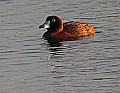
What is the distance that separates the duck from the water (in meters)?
0.33

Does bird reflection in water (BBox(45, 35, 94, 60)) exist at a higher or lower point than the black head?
lower

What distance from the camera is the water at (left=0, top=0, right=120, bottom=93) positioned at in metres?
14.4

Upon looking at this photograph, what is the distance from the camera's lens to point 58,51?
1883 centimetres

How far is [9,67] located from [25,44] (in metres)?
3.44

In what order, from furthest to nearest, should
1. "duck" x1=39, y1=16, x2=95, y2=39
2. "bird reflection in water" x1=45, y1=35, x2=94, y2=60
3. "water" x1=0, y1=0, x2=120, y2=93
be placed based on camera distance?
"duck" x1=39, y1=16, x2=95, y2=39 → "bird reflection in water" x1=45, y1=35, x2=94, y2=60 → "water" x1=0, y1=0, x2=120, y2=93

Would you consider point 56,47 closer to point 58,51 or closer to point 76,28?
point 58,51

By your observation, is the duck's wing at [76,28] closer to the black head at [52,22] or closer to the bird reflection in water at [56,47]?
the black head at [52,22]

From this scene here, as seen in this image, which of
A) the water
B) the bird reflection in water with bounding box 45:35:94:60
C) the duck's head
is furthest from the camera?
the duck's head

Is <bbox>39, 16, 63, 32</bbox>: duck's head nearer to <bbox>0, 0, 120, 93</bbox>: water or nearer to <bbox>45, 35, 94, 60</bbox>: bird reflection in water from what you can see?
<bbox>0, 0, 120, 93</bbox>: water

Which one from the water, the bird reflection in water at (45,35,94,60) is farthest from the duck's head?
the bird reflection in water at (45,35,94,60)

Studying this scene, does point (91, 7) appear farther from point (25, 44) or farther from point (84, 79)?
point (84, 79)

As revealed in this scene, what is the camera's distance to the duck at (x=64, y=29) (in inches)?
848

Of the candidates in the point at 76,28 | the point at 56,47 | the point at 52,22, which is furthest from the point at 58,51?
the point at 52,22

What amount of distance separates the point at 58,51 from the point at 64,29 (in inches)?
126
